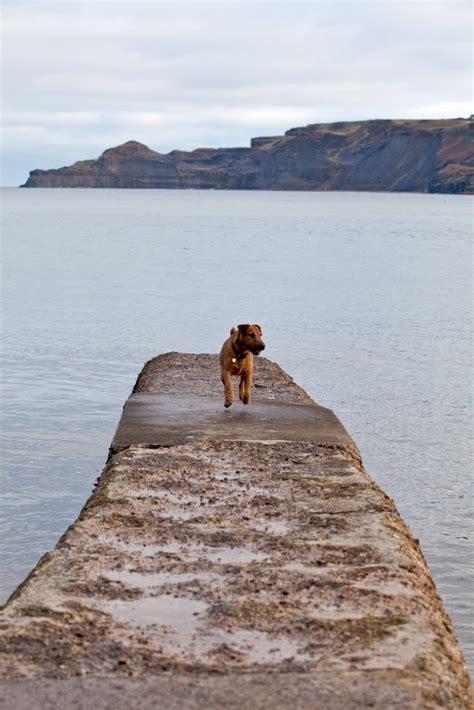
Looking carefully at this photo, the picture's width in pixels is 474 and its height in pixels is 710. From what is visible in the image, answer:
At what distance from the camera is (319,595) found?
6.55 meters

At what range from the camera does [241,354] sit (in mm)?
12188

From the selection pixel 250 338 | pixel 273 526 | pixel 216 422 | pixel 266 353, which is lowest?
pixel 266 353

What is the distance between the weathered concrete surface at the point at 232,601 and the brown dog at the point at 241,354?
Result: 6.53 feet

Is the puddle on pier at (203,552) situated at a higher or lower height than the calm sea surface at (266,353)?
higher

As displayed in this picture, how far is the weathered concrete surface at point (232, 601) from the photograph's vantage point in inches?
210

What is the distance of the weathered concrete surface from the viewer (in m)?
5.33

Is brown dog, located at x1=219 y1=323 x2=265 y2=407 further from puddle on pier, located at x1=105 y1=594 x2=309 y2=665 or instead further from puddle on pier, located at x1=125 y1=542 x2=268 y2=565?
puddle on pier, located at x1=105 y1=594 x2=309 y2=665

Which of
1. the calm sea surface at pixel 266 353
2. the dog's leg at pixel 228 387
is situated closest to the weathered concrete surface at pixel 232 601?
the calm sea surface at pixel 266 353

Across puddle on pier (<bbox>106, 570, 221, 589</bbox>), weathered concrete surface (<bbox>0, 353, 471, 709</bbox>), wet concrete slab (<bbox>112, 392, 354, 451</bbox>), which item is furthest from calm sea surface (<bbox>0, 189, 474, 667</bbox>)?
puddle on pier (<bbox>106, 570, 221, 589</bbox>)

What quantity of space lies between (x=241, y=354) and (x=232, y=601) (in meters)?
5.88

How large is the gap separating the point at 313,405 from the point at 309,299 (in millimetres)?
25646

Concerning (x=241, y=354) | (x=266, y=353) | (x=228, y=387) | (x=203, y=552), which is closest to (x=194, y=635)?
(x=203, y=552)

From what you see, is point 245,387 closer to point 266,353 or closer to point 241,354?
point 241,354

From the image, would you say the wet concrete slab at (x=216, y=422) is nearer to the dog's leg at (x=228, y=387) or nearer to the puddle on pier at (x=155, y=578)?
the dog's leg at (x=228, y=387)
